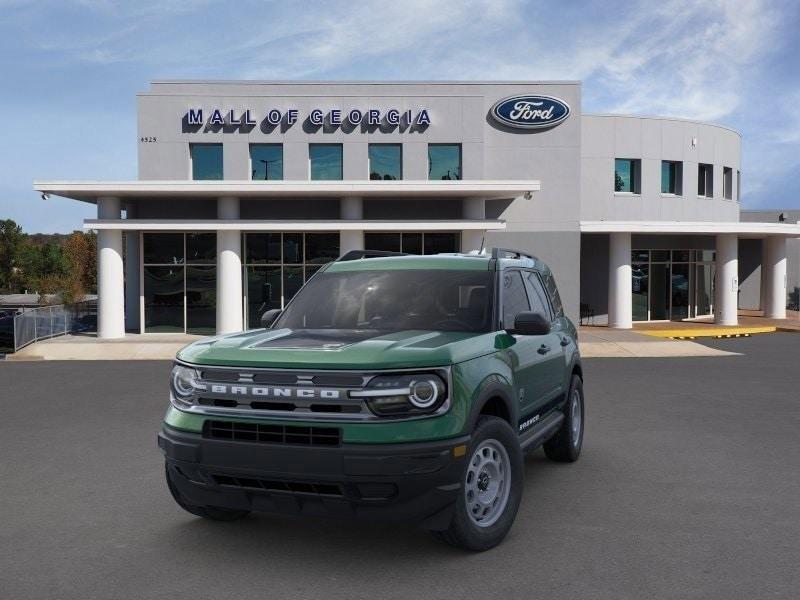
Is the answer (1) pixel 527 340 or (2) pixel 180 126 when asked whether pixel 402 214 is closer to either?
(2) pixel 180 126

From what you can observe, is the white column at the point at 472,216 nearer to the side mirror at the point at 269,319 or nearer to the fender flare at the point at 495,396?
the side mirror at the point at 269,319

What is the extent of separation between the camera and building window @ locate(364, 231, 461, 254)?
2564 cm

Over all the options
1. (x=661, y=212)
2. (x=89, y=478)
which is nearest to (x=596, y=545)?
(x=89, y=478)

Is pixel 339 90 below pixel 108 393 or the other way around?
the other way around

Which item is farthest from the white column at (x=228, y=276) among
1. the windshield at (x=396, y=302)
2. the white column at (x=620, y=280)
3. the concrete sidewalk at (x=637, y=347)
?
the windshield at (x=396, y=302)

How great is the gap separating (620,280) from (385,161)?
956cm

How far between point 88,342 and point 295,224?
23.4ft

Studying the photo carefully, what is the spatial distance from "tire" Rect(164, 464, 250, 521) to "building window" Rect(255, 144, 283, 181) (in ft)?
69.3

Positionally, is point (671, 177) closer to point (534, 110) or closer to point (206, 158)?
point (534, 110)

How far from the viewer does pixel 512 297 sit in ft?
20.0

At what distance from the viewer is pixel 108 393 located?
12.7 meters

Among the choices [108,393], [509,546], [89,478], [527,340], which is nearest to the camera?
[509,546]

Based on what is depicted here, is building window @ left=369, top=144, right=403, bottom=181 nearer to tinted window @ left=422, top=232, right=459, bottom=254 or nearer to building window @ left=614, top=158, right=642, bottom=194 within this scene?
tinted window @ left=422, top=232, right=459, bottom=254

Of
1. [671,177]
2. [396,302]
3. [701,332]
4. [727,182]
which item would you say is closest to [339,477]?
[396,302]
